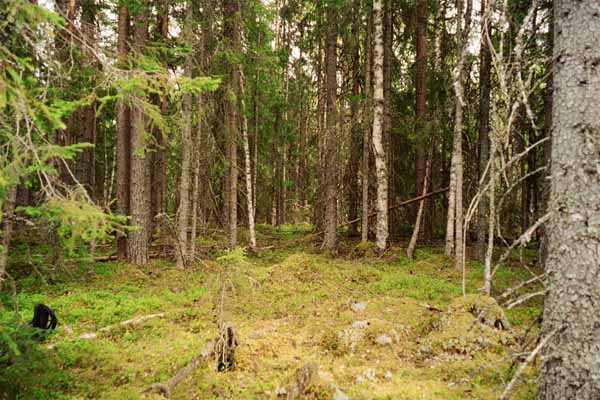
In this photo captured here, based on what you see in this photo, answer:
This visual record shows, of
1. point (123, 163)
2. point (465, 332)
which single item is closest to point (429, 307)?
point (465, 332)

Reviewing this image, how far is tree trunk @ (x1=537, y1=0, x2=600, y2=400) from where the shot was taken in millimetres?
2988

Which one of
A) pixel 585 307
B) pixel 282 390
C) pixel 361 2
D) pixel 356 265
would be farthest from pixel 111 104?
pixel 585 307

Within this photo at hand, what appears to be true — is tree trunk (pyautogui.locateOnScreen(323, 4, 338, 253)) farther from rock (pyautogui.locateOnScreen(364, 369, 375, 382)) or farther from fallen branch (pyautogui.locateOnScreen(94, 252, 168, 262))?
rock (pyautogui.locateOnScreen(364, 369, 375, 382))

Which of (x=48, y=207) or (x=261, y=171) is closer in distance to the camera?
(x=48, y=207)

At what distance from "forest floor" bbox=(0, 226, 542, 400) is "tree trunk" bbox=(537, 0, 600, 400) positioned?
17.2 inches

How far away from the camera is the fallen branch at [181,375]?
5.03 metres

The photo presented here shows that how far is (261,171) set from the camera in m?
22.7

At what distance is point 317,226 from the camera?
17.2m

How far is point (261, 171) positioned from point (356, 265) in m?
12.3

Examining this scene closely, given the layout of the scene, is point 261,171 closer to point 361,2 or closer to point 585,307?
point 361,2

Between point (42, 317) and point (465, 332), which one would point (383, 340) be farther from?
point (42, 317)

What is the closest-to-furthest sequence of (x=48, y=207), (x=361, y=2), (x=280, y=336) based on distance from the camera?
(x=48, y=207) → (x=280, y=336) → (x=361, y=2)

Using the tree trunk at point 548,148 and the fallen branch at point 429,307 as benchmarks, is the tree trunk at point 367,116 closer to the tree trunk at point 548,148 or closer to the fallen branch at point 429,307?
the tree trunk at point 548,148

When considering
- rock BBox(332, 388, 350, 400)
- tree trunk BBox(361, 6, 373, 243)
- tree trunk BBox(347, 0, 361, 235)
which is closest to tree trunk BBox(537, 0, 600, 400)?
rock BBox(332, 388, 350, 400)
